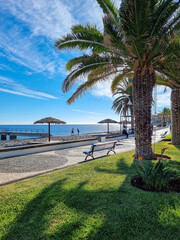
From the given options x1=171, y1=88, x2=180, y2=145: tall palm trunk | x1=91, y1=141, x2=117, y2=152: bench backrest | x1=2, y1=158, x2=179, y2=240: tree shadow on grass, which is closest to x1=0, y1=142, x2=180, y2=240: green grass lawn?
x1=2, y1=158, x2=179, y2=240: tree shadow on grass

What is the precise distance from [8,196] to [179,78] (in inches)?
384

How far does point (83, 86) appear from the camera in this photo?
27.3 feet

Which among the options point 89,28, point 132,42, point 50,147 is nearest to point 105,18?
point 89,28

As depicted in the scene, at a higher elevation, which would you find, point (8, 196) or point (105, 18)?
point (105, 18)

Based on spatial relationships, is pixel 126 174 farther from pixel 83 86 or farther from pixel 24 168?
pixel 83 86

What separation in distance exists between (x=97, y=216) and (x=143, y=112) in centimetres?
484

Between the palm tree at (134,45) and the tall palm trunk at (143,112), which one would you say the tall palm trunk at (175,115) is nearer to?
the palm tree at (134,45)

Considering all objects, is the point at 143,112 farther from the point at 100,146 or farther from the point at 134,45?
the point at 100,146

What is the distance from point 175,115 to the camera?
33.9ft

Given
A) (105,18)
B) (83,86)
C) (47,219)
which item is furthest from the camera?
(83,86)

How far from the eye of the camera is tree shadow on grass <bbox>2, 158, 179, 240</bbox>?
2238 millimetres

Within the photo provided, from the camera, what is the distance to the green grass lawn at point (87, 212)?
2.26m

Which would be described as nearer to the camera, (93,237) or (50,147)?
(93,237)

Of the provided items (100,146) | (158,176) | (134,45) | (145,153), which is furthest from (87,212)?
(100,146)
